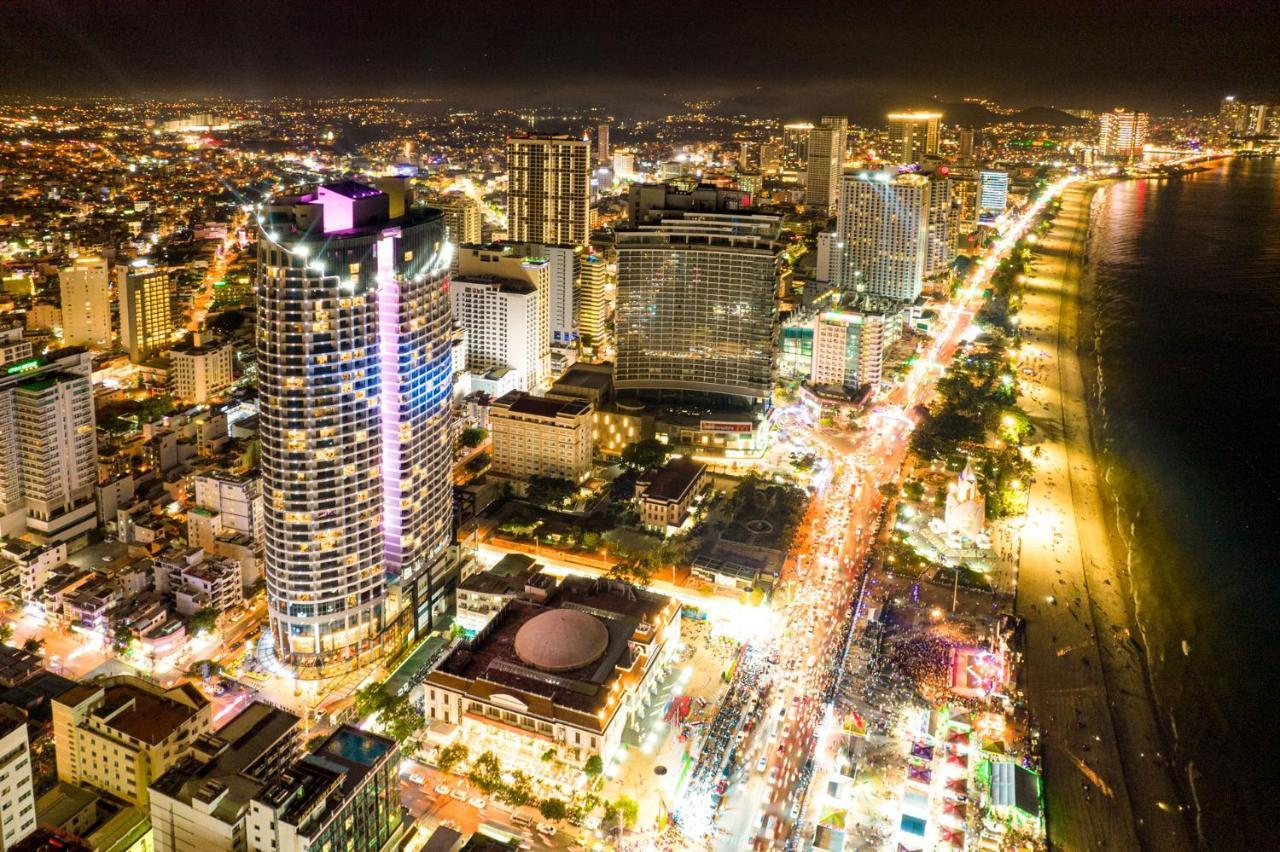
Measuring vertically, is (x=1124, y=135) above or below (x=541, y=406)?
above

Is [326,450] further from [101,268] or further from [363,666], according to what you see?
[101,268]

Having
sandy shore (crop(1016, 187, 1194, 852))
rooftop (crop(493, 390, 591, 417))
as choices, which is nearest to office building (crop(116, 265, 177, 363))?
rooftop (crop(493, 390, 591, 417))

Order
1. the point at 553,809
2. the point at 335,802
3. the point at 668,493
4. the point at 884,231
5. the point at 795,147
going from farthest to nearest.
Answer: the point at 795,147 < the point at 884,231 < the point at 668,493 < the point at 553,809 < the point at 335,802

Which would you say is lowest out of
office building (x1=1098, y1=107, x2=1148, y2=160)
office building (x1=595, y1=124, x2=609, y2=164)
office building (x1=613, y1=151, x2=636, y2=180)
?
office building (x1=613, y1=151, x2=636, y2=180)

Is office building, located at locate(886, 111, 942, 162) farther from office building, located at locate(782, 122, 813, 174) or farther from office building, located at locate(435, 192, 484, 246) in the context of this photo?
office building, located at locate(435, 192, 484, 246)

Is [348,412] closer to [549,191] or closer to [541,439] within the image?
[541,439]

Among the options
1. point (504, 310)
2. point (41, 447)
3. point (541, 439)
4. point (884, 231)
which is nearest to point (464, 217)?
point (504, 310)

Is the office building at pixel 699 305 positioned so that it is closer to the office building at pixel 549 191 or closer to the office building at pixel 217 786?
the office building at pixel 549 191

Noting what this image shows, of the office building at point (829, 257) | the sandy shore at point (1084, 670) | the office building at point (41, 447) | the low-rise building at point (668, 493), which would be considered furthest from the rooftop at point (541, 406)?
the office building at point (829, 257)
